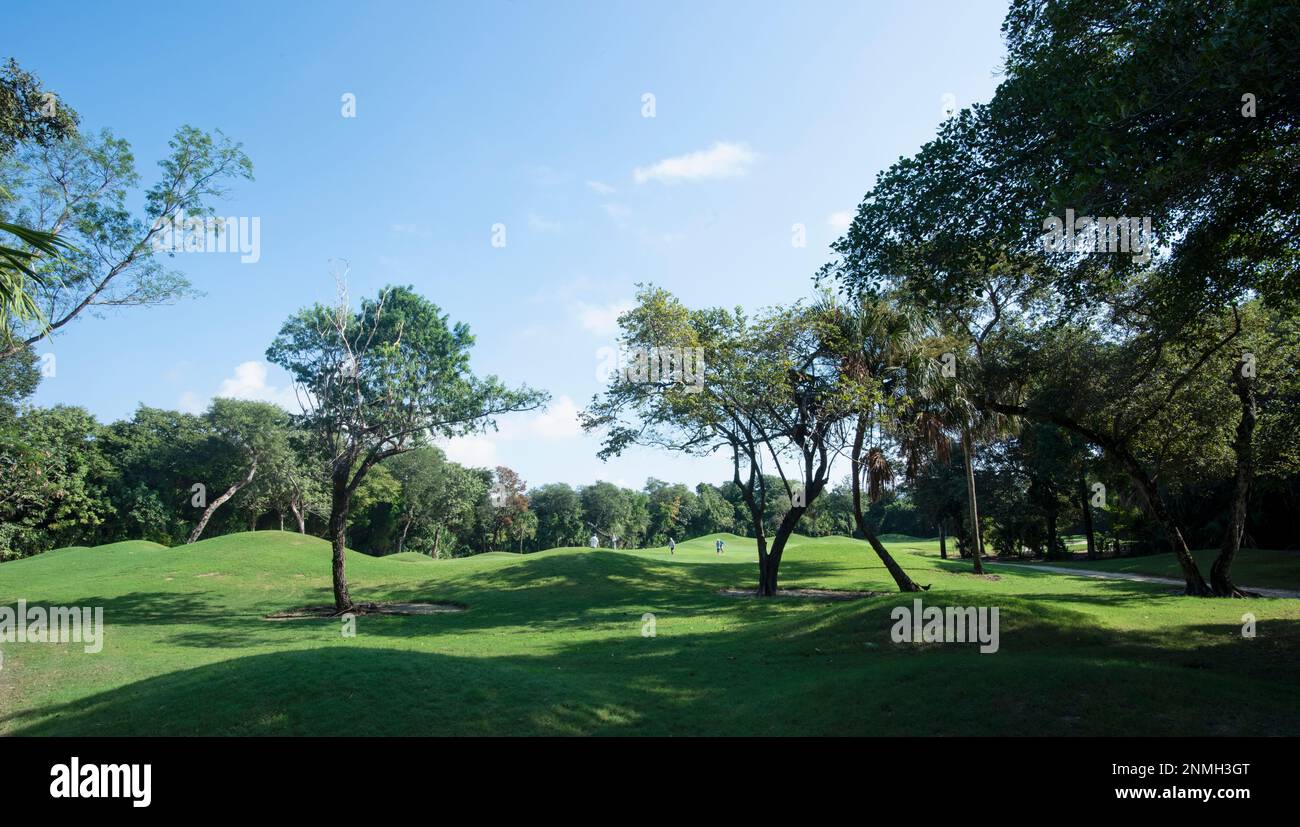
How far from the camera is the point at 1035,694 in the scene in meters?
7.81

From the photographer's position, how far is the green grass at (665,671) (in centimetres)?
770

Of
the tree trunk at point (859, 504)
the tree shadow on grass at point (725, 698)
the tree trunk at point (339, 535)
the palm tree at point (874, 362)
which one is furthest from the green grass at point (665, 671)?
the palm tree at point (874, 362)

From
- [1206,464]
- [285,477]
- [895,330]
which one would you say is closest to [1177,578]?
[1206,464]

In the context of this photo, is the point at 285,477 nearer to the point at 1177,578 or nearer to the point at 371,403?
the point at 371,403

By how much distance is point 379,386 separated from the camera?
24.0 meters

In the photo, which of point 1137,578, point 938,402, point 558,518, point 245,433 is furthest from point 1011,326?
point 558,518

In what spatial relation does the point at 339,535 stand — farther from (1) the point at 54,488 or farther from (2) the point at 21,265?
(1) the point at 54,488

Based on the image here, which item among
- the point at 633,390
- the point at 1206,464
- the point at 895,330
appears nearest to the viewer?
the point at 895,330

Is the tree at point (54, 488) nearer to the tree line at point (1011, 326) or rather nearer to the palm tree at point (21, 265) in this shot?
the tree line at point (1011, 326)

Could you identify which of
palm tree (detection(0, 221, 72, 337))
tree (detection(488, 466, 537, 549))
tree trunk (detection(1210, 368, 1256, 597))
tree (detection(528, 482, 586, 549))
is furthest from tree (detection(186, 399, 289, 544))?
tree trunk (detection(1210, 368, 1256, 597))

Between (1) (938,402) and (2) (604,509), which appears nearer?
(1) (938,402)

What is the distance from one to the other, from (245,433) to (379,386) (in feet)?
114

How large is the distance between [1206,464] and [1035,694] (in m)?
20.5

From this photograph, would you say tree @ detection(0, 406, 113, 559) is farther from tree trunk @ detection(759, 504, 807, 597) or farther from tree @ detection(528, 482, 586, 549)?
tree @ detection(528, 482, 586, 549)
